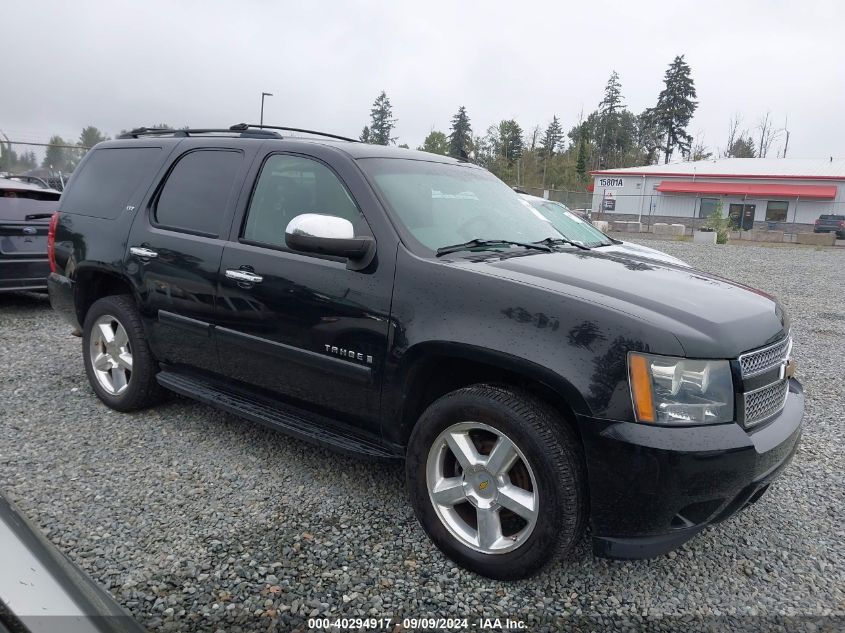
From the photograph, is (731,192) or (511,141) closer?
(731,192)

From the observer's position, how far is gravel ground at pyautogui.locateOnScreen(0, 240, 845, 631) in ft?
7.99

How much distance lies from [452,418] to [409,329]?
17.0 inches

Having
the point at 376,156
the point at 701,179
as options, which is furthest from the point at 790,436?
the point at 701,179

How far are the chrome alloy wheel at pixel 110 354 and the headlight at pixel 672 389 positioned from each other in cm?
329

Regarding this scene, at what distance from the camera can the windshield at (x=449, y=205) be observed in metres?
3.11

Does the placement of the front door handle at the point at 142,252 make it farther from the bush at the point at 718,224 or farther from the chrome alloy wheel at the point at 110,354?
the bush at the point at 718,224

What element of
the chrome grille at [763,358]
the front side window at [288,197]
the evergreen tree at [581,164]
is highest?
the evergreen tree at [581,164]

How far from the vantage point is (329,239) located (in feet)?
9.15

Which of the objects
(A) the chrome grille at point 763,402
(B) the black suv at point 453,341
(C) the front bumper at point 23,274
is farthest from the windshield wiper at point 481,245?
(C) the front bumper at point 23,274

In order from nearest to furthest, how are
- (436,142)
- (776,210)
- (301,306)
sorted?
(301,306), (776,210), (436,142)

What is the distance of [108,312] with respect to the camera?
13.7 ft

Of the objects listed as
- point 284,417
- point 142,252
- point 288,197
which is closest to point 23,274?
point 142,252

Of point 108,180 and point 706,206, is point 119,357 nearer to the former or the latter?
point 108,180

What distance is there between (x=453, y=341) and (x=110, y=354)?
9.30 feet
